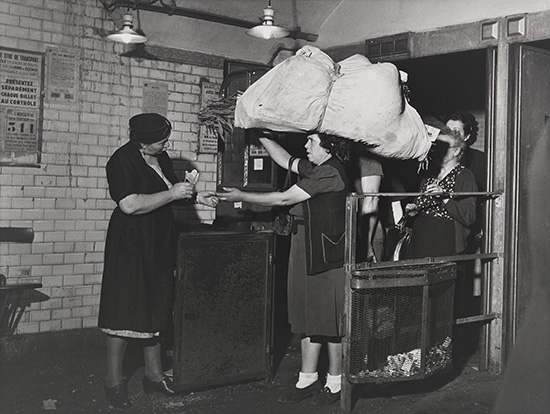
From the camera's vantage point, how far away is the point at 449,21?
571cm

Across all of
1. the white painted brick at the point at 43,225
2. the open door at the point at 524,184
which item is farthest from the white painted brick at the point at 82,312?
the open door at the point at 524,184

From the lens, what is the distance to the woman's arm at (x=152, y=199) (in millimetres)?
4348

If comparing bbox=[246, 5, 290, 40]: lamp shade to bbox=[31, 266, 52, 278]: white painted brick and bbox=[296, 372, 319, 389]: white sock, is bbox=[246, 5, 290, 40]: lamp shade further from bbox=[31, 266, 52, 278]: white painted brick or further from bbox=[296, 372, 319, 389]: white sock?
bbox=[296, 372, 319, 389]: white sock

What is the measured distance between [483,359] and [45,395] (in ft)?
11.2

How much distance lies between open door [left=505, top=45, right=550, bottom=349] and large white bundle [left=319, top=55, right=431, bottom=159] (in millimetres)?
1570

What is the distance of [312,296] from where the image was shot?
4566 millimetres

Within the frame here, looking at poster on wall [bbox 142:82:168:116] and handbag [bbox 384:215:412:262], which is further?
poster on wall [bbox 142:82:168:116]

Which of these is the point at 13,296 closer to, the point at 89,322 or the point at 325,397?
the point at 89,322

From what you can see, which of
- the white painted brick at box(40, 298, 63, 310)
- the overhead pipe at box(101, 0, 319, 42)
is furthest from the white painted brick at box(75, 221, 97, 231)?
the overhead pipe at box(101, 0, 319, 42)

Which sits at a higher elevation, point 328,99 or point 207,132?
point 207,132

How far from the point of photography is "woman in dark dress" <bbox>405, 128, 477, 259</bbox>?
5.15 meters

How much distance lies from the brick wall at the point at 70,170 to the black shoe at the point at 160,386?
147 cm

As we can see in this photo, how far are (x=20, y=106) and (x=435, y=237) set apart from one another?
351cm

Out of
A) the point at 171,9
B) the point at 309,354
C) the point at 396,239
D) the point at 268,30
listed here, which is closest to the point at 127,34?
the point at 171,9
